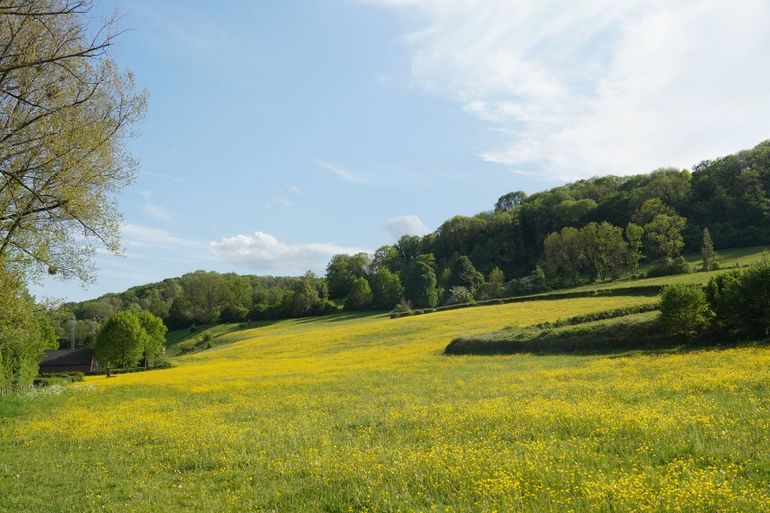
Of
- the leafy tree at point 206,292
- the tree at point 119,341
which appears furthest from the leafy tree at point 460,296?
the leafy tree at point 206,292

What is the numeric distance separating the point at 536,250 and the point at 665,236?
121ft

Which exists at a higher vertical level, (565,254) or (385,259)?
(385,259)

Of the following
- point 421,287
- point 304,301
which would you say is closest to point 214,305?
point 304,301

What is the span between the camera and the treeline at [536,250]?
3364 inches

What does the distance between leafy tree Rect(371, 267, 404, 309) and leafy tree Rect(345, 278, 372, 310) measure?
51.7 inches

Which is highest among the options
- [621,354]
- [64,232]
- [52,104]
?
[52,104]

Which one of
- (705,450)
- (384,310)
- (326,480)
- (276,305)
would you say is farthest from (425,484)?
(276,305)

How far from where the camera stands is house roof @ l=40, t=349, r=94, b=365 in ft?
239

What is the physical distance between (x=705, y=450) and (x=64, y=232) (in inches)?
605

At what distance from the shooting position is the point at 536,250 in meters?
120

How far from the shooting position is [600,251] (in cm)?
8694

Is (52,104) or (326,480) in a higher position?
(52,104)

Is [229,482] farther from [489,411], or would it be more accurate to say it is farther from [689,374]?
[689,374]

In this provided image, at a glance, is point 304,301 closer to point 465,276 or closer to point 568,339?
point 465,276
